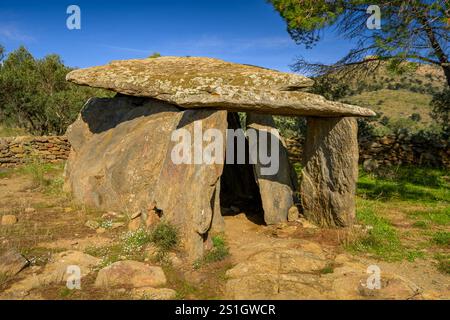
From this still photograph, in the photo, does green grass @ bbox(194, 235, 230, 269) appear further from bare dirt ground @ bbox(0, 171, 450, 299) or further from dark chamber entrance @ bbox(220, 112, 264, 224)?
dark chamber entrance @ bbox(220, 112, 264, 224)

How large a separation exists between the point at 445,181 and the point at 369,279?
9.34 metres

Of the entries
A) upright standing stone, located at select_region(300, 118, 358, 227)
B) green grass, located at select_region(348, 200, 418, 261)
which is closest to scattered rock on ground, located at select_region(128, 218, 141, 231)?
upright standing stone, located at select_region(300, 118, 358, 227)

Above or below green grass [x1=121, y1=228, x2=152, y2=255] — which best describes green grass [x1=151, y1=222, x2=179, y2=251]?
above

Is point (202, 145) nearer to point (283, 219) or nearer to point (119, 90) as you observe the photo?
point (283, 219)

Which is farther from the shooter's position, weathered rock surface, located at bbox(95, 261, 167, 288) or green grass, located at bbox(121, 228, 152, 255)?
green grass, located at bbox(121, 228, 152, 255)

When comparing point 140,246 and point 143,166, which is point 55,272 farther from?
point 143,166

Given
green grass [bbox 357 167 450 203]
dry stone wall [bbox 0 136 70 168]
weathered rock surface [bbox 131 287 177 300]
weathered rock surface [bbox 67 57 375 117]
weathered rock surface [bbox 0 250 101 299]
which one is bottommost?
weathered rock surface [bbox 131 287 177 300]

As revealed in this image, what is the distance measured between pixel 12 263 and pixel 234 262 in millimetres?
3030

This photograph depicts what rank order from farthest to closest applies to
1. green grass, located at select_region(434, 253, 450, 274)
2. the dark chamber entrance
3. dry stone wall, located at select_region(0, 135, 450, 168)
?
dry stone wall, located at select_region(0, 135, 450, 168)
the dark chamber entrance
green grass, located at select_region(434, 253, 450, 274)

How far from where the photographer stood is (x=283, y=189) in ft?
27.1

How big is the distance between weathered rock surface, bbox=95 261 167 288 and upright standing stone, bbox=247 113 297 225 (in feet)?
10.9

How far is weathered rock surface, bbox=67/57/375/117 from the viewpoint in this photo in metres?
6.35

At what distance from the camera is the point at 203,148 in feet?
20.8

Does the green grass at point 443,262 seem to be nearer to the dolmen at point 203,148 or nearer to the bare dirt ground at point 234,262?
the bare dirt ground at point 234,262
